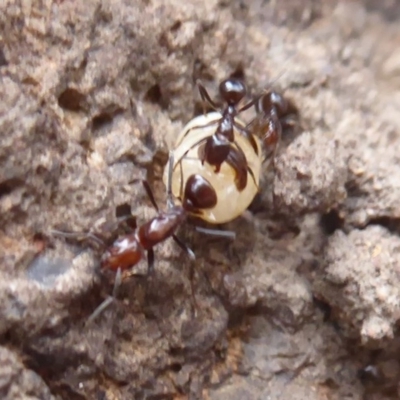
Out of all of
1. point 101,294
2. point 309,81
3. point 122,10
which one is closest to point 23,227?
point 101,294

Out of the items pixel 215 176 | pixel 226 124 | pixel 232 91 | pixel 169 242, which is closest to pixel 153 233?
pixel 169 242

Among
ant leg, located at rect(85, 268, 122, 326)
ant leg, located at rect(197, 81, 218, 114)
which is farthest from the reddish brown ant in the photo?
ant leg, located at rect(197, 81, 218, 114)

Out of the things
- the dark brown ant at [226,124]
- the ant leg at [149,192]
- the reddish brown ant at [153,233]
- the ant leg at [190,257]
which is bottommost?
the ant leg at [190,257]

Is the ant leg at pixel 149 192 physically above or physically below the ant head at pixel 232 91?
below

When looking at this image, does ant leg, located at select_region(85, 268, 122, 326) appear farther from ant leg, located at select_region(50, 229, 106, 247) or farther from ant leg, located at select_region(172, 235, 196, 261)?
Result: ant leg, located at select_region(172, 235, 196, 261)

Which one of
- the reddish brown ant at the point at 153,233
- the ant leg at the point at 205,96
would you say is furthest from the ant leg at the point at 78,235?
the ant leg at the point at 205,96

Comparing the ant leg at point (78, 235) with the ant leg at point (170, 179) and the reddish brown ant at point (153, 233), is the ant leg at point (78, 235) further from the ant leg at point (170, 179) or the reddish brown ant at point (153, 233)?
the ant leg at point (170, 179)
